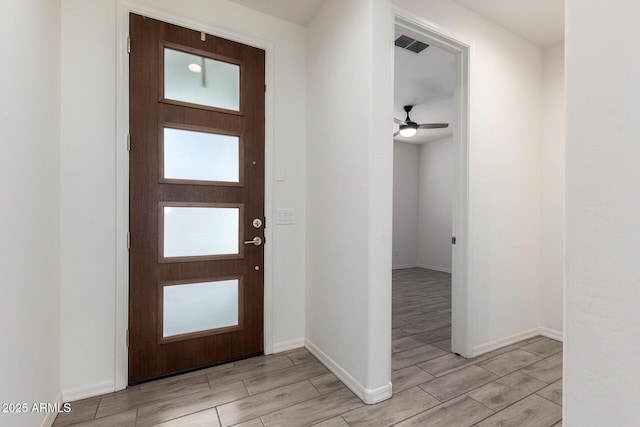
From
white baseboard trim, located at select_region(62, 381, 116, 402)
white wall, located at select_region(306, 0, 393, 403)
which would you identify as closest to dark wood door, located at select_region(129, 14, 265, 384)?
white baseboard trim, located at select_region(62, 381, 116, 402)

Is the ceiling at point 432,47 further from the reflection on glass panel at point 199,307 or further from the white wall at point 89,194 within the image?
the reflection on glass panel at point 199,307

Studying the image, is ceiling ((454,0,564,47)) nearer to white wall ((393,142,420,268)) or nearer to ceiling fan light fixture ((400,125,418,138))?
ceiling fan light fixture ((400,125,418,138))

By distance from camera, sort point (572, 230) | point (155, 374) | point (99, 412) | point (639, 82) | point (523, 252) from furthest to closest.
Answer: point (523, 252)
point (155, 374)
point (99, 412)
point (572, 230)
point (639, 82)

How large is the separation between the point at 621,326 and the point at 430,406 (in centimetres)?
143

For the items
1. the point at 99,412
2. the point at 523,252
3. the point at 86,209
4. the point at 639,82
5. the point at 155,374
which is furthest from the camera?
the point at 523,252

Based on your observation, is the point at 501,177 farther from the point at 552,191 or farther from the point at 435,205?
the point at 435,205

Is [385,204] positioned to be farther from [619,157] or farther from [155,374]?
[155,374]

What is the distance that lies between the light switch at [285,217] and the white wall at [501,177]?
59.9 inches

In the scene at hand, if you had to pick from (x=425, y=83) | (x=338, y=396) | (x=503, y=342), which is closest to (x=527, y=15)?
(x=425, y=83)

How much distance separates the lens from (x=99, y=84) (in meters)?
1.90

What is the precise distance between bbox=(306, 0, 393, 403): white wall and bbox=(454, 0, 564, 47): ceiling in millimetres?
1073

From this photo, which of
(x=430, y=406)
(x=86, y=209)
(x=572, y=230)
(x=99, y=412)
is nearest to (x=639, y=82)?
(x=572, y=230)

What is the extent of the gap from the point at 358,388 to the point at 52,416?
70.7 inches

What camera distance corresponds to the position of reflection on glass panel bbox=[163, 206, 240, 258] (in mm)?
2135
